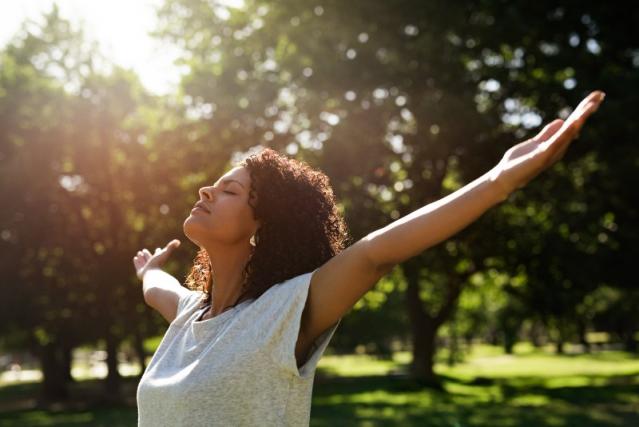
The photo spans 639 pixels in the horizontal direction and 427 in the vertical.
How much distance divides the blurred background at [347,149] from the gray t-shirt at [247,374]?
996 centimetres

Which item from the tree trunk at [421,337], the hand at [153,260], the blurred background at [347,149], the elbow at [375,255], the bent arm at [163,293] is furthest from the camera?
the tree trunk at [421,337]

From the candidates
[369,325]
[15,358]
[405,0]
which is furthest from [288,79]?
[15,358]

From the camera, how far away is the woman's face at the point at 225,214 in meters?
2.42

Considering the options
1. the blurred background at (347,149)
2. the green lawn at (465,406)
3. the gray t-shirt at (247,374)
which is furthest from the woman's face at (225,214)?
the blurred background at (347,149)

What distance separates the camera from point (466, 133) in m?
15.2

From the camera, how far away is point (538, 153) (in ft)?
6.10

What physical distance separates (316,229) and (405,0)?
12.7m

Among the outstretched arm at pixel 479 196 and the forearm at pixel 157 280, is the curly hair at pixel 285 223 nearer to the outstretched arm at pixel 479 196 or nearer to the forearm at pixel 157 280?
the outstretched arm at pixel 479 196

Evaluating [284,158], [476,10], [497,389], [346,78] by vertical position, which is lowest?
[497,389]

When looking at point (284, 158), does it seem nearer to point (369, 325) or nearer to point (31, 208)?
point (31, 208)

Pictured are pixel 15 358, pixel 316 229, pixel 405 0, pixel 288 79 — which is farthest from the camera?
pixel 15 358

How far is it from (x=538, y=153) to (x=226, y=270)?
1108 mm

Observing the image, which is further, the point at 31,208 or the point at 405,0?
the point at 31,208

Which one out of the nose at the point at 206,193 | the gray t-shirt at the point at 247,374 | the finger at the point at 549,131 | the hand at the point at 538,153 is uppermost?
the nose at the point at 206,193
